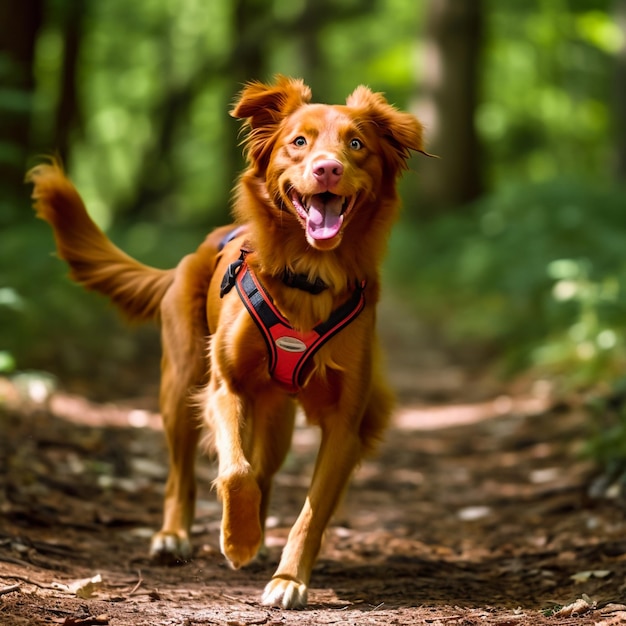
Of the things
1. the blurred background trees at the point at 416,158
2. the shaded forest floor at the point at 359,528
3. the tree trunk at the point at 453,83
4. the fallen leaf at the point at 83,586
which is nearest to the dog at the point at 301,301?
the shaded forest floor at the point at 359,528

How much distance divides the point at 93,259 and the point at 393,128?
180cm

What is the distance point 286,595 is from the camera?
348cm

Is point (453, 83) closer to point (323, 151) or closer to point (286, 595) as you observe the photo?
point (323, 151)

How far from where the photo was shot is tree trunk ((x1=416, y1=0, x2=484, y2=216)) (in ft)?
56.1

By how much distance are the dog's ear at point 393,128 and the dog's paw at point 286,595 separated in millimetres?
1726

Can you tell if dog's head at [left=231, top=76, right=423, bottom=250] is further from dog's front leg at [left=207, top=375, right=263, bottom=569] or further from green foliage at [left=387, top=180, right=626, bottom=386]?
green foliage at [left=387, top=180, right=626, bottom=386]

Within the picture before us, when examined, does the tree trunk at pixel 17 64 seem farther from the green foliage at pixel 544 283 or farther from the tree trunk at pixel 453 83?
the tree trunk at pixel 453 83

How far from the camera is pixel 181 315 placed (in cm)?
447

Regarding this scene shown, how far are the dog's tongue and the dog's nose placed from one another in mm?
129

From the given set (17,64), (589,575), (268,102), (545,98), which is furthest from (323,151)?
(545,98)

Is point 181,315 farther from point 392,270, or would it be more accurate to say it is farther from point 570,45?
point 570,45

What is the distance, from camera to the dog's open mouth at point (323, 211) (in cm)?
364

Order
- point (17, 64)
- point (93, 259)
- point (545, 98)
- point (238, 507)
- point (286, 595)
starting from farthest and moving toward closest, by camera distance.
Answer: point (545, 98) < point (17, 64) < point (93, 259) < point (238, 507) < point (286, 595)

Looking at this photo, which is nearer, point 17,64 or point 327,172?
point 327,172
